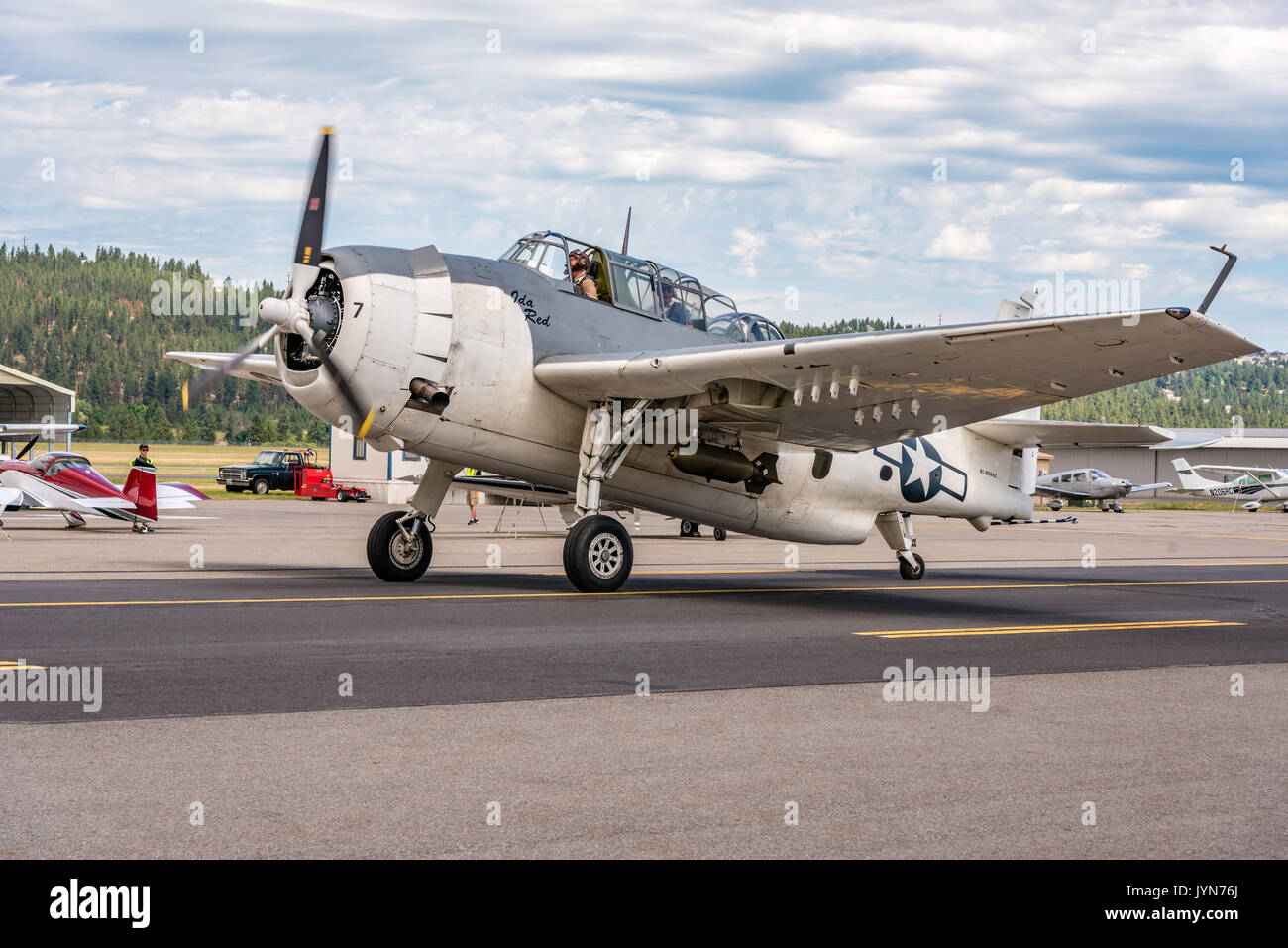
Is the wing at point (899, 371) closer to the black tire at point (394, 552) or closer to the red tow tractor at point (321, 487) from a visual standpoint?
the black tire at point (394, 552)

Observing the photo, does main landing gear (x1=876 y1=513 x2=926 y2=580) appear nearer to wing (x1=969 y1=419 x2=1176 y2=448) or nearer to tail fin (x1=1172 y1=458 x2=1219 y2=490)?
wing (x1=969 y1=419 x2=1176 y2=448)

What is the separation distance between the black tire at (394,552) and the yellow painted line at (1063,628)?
6.66 metres

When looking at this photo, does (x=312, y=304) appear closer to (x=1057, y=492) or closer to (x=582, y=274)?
(x=582, y=274)

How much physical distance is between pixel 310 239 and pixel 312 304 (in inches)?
29.7

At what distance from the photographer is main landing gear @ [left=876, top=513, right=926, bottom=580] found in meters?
18.9

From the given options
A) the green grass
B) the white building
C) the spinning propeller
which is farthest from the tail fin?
the spinning propeller

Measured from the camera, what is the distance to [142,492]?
26.9m

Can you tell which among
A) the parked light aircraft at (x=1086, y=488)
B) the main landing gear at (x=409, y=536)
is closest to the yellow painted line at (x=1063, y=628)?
the main landing gear at (x=409, y=536)

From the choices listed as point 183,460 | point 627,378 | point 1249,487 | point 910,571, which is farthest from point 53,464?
point 183,460

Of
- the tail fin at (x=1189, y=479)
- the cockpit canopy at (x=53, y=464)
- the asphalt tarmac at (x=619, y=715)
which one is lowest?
the asphalt tarmac at (x=619, y=715)

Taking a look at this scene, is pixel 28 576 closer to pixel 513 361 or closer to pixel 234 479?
pixel 513 361

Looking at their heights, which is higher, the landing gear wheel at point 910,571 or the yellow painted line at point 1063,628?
the landing gear wheel at point 910,571

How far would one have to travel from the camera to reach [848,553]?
27.0 meters

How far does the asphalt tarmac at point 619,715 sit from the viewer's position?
4.80 m
